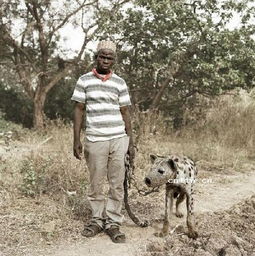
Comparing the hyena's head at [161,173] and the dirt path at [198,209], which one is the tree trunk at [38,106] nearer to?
the dirt path at [198,209]

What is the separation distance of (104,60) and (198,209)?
7.81 feet

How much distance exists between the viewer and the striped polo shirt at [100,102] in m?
3.91

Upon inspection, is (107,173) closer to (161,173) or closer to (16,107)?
(161,173)

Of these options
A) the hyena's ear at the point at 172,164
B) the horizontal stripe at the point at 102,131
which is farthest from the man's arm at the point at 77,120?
the hyena's ear at the point at 172,164

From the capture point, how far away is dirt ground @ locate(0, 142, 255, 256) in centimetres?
381

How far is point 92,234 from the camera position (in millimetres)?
4137

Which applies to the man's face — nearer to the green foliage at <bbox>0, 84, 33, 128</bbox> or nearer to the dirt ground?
the dirt ground

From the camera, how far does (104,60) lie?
3.89m

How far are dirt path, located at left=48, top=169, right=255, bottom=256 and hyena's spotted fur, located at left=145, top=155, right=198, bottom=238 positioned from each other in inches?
12.4

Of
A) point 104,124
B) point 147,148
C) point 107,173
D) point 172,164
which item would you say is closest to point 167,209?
point 172,164

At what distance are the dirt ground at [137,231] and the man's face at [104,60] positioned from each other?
167cm

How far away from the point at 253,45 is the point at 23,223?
7.60 meters

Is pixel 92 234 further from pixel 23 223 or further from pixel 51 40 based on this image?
pixel 51 40

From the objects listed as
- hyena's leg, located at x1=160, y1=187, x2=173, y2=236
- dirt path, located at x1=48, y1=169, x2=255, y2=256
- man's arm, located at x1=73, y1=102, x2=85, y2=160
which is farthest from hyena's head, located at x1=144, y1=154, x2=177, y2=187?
man's arm, located at x1=73, y1=102, x2=85, y2=160
